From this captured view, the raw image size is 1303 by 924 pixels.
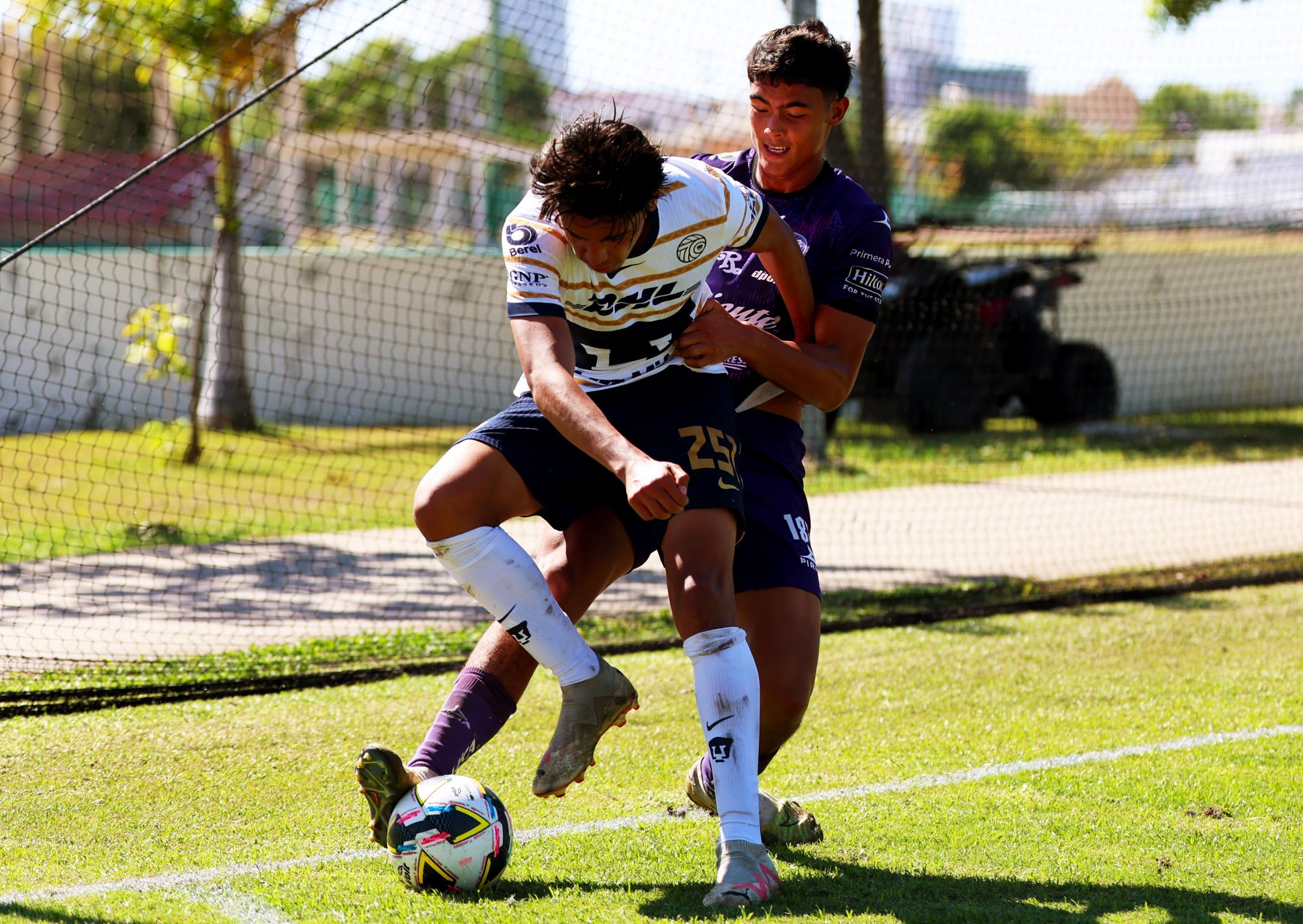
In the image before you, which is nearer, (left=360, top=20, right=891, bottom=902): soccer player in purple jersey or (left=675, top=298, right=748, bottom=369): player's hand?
(left=675, top=298, right=748, bottom=369): player's hand

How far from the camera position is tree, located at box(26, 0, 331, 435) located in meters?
8.93

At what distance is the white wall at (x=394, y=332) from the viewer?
13820mm

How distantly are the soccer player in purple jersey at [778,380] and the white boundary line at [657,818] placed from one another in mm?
358

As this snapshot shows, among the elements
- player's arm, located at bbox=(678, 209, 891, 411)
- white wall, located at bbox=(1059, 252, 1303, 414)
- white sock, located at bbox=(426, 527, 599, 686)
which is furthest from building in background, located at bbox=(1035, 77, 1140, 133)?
white sock, located at bbox=(426, 527, 599, 686)

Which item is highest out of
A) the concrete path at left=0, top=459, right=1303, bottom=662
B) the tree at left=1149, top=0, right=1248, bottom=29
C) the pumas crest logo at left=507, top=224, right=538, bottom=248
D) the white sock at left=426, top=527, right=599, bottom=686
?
the tree at left=1149, top=0, right=1248, bottom=29

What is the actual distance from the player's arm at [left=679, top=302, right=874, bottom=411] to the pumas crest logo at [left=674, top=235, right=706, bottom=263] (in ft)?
0.68

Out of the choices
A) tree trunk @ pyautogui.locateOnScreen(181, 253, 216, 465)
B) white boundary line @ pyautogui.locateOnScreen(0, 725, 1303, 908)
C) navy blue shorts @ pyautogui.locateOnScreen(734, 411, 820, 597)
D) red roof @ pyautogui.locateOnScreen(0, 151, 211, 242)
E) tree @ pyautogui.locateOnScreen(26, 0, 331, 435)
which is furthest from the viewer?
red roof @ pyautogui.locateOnScreen(0, 151, 211, 242)

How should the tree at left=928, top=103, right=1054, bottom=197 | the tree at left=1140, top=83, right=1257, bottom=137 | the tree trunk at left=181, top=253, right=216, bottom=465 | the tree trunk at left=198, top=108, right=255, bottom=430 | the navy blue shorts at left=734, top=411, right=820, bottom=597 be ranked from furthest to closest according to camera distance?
the tree at left=928, top=103, right=1054, bottom=197 < the tree trunk at left=198, top=108, right=255, bottom=430 < the tree at left=1140, top=83, right=1257, bottom=137 < the tree trunk at left=181, top=253, right=216, bottom=465 < the navy blue shorts at left=734, top=411, right=820, bottom=597

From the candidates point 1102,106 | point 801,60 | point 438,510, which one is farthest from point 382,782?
point 1102,106

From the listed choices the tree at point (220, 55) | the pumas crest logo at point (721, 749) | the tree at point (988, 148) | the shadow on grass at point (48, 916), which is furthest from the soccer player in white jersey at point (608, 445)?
the tree at point (988, 148)

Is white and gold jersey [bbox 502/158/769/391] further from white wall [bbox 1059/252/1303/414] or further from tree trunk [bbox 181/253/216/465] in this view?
white wall [bbox 1059/252/1303/414]

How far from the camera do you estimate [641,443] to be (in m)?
3.44

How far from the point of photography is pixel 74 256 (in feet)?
45.5

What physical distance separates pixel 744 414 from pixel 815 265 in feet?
1.60
